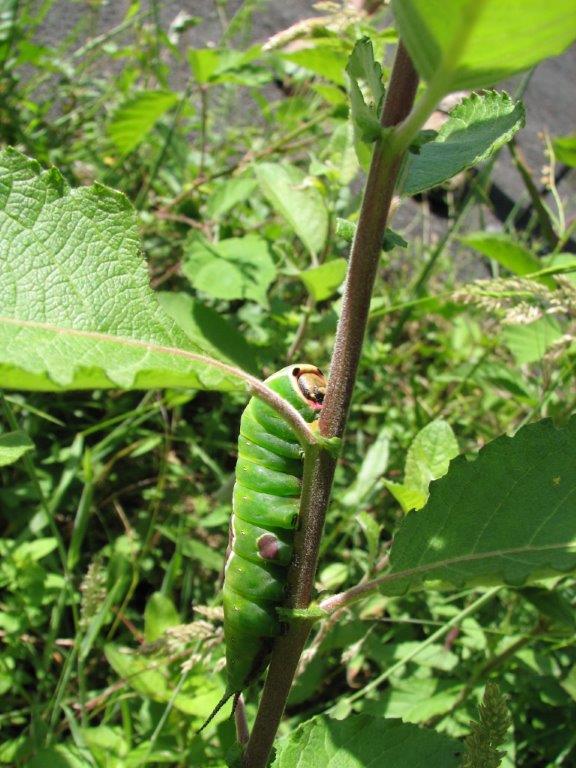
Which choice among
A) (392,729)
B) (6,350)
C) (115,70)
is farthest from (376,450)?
(115,70)

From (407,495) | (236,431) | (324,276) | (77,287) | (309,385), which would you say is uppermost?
(77,287)

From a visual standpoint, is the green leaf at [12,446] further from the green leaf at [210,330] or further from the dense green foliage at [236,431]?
the green leaf at [210,330]

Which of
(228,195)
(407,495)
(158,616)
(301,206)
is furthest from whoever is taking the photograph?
(228,195)

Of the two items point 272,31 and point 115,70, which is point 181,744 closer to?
point 115,70

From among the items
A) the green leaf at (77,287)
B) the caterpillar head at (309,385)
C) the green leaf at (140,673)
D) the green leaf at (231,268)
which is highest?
the green leaf at (77,287)

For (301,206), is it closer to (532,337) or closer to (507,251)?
(507,251)

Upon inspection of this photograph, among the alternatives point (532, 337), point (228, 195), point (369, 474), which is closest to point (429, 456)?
point (369, 474)

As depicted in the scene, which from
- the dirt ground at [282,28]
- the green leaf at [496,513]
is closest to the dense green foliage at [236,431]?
the green leaf at [496,513]
